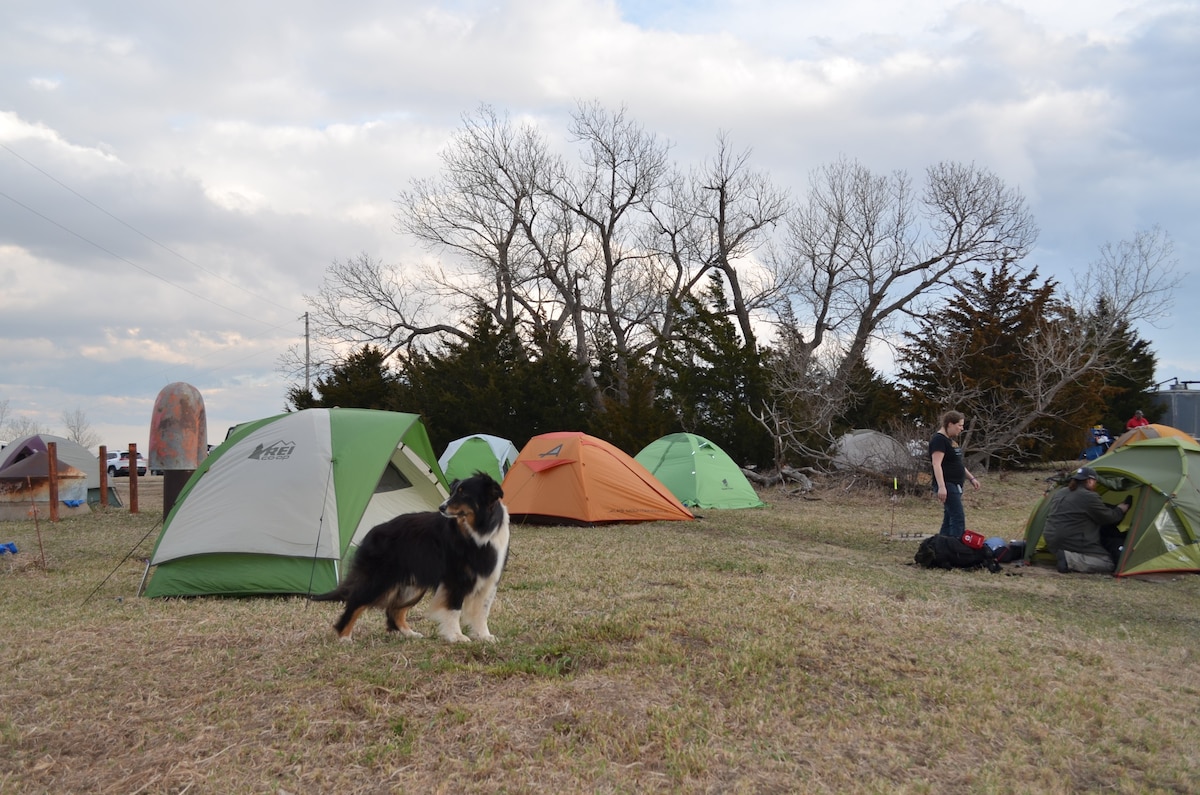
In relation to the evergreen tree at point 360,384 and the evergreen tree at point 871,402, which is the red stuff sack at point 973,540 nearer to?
the evergreen tree at point 871,402

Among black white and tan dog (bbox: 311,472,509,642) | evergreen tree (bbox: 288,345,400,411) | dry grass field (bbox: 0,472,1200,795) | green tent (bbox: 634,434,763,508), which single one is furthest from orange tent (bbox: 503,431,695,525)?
evergreen tree (bbox: 288,345,400,411)

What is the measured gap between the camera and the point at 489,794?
3.47m

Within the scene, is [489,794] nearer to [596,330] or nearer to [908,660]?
[908,660]

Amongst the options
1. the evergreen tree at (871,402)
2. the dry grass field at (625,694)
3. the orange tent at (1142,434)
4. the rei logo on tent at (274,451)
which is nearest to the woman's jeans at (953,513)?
the dry grass field at (625,694)

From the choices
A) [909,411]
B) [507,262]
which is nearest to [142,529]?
[909,411]

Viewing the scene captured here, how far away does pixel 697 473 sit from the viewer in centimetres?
1573

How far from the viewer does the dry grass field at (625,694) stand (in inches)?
145

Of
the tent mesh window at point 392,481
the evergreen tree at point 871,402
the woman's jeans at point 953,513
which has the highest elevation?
the evergreen tree at point 871,402

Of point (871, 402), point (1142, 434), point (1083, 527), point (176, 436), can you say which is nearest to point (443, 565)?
point (1083, 527)

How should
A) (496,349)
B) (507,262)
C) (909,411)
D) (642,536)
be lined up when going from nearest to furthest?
(642,536)
(909,411)
(496,349)
(507,262)

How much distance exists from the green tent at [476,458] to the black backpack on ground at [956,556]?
9.69 meters

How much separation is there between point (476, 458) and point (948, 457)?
1036cm

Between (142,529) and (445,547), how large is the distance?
379 inches

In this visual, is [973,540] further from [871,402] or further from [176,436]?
[871,402]
